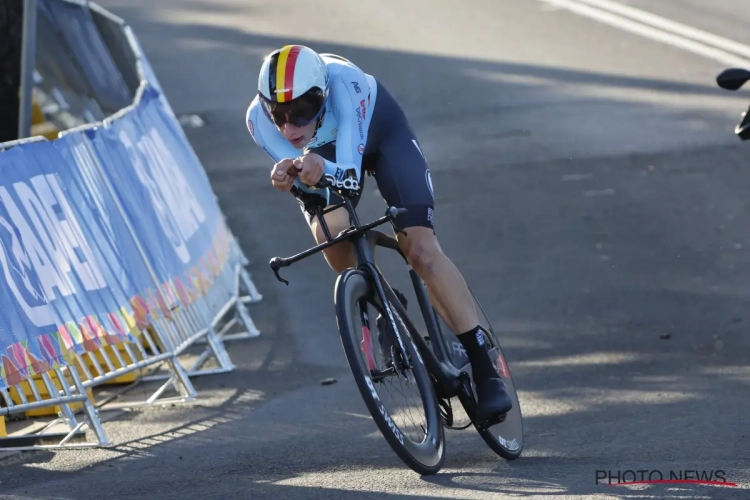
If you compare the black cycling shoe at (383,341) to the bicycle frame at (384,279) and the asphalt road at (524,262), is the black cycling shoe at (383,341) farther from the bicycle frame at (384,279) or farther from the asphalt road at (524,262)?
the asphalt road at (524,262)

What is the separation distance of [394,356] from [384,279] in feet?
1.18

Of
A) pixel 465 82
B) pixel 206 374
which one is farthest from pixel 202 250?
pixel 465 82

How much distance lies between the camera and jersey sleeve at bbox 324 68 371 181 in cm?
538

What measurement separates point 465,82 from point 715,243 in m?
7.03

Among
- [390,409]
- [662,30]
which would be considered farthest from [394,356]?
[662,30]

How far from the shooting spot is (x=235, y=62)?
18812mm

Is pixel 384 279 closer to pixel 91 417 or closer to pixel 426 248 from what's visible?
pixel 426 248

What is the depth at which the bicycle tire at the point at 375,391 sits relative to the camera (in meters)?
5.07

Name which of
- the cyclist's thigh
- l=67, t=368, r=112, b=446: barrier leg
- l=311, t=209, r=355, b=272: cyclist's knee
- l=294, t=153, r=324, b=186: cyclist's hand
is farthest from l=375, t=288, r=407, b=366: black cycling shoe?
l=67, t=368, r=112, b=446: barrier leg

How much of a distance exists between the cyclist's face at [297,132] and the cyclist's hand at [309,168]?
1.28 ft

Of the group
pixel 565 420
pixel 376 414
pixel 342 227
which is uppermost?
pixel 342 227

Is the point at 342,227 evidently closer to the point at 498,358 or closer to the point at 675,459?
the point at 498,358

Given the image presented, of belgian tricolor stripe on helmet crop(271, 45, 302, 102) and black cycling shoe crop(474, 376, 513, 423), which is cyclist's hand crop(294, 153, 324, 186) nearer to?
belgian tricolor stripe on helmet crop(271, 45, 302, 102)

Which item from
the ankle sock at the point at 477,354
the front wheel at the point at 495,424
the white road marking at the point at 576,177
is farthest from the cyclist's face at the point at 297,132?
the white road marking at the point at 576,177
